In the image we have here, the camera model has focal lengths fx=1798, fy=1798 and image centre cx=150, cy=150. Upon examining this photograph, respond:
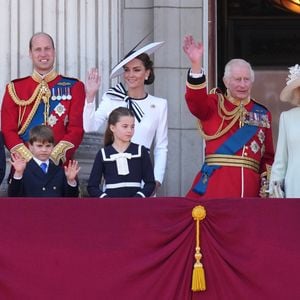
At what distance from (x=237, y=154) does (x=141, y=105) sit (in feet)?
2.61

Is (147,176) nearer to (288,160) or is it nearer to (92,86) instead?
(92,86)

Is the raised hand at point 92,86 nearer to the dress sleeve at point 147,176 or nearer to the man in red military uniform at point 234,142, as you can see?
the dress sleeve at point 147,176

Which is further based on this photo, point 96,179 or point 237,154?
point 237,154

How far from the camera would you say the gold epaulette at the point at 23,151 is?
11695 millimetres

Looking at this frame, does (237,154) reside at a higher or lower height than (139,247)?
higher

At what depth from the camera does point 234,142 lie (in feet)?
38.8

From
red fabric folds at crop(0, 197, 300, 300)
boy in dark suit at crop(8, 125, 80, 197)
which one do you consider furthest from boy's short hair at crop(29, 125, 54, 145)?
red fabric folds at crop(0, 197, 300, 300)

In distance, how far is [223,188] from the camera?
1181 centimetres

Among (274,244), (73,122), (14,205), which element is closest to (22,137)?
(73,122)

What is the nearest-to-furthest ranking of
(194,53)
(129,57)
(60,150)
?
(194,53), (60,150), (129,57)

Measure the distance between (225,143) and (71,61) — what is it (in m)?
1.98

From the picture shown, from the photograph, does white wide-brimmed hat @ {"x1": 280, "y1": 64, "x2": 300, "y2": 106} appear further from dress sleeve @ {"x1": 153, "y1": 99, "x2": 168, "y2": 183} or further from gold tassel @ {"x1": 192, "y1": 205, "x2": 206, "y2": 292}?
gold tassel @ {"x1": 192, "y1": 205, "x2": 206, "y2": 292}

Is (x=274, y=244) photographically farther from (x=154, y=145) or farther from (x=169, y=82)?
(x=169, y=82)

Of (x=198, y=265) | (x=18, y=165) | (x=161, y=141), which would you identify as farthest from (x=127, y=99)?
(x=198, y=265)
